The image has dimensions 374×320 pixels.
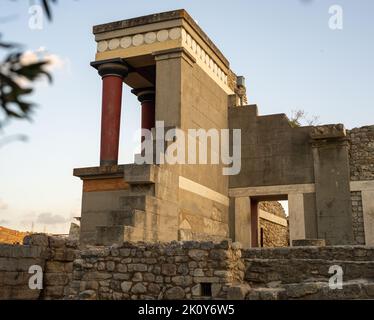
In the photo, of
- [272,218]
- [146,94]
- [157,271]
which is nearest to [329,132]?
[272,218]

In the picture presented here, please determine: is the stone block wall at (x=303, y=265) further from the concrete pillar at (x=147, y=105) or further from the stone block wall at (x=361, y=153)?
the concrete pillar at (x=147, y=105)

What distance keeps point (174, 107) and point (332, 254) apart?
598 cm

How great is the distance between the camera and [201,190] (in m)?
13.4

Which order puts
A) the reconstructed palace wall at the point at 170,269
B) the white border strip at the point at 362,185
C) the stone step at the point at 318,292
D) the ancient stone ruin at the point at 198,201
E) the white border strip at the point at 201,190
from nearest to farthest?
1. the stone step at the point at 318,292
2. the reconstructed palace wall at the point at 170,269
3. the ancient stone ruin at the point at 198,201
4. the white border strip at the point at 201,190
5. the white border strip at the point at 362,185

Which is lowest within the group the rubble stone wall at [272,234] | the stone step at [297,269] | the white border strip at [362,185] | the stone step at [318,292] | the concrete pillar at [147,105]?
the stone step at [318,292]

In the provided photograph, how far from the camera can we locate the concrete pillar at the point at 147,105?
1625cm

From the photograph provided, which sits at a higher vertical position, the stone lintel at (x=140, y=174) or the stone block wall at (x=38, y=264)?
the stone lintel at (x=140, y=174)

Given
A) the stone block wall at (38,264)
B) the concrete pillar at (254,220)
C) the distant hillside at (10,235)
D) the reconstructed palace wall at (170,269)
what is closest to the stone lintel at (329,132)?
the concrete pillar at (254,220)

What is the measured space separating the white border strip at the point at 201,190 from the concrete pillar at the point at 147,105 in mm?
3530

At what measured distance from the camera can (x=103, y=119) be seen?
1399 cm
